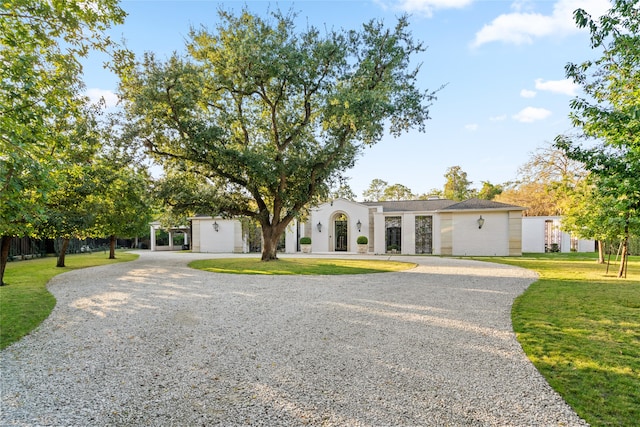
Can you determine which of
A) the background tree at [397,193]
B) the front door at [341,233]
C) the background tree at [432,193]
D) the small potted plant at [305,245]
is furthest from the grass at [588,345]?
the background tree at [397,193]

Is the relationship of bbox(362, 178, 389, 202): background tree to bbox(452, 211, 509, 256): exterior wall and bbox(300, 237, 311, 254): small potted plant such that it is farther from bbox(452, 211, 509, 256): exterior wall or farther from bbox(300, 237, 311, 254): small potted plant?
bbox(452, 211, 509, 256): exterior wall

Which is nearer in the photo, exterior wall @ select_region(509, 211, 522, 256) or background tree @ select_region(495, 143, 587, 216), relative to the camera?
exterior wall @ select_region(509, 211, 522, 256)

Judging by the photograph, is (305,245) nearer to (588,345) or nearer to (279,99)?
(279,99)

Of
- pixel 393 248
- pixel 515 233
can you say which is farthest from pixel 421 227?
pixel 515 233

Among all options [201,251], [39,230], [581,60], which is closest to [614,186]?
[581,60]

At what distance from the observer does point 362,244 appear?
2608 cm

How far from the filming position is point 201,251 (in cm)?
3033

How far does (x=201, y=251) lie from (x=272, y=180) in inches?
768

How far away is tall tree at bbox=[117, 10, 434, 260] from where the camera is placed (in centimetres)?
1279

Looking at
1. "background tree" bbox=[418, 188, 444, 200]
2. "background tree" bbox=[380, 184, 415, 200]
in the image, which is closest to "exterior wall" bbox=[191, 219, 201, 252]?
"background tree" bbox=[380, 184, 415, 200]

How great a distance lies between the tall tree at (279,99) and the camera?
12.8m

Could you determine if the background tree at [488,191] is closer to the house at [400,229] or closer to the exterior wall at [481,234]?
the house at [400,229]

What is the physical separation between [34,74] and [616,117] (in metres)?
9.16

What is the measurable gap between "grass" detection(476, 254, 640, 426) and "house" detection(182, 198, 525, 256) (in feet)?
50.0
